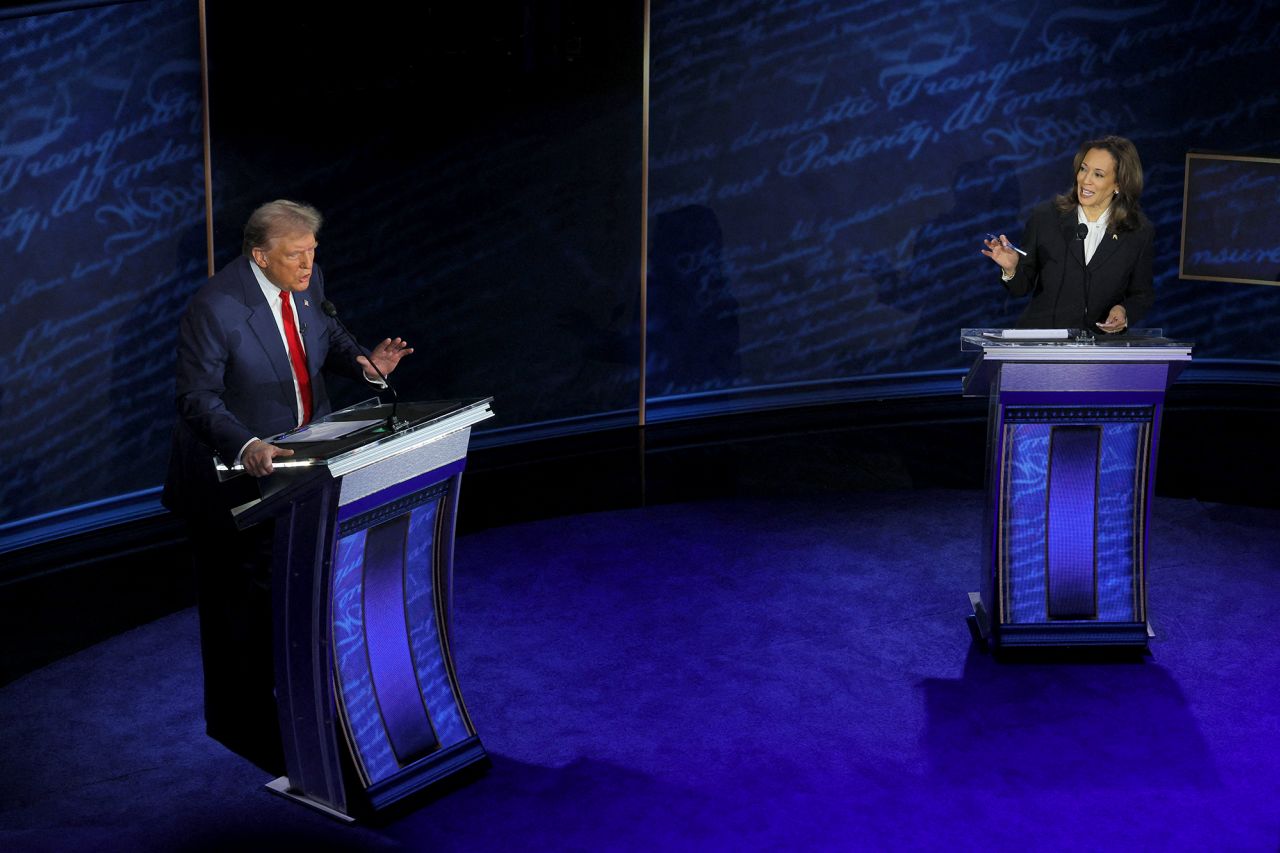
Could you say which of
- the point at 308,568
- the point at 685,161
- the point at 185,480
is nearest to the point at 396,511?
the point at 308,568

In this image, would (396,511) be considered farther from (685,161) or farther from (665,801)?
(685,161)

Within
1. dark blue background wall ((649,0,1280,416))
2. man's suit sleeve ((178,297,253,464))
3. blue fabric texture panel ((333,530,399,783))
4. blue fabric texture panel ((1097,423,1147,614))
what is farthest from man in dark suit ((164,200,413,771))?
dark blue background wall ((649,0,1280,416))

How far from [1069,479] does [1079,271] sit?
0.85m

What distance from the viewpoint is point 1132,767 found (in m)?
3.71

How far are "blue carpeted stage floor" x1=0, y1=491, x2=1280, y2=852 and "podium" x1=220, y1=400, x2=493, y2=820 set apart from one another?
0.45 ft

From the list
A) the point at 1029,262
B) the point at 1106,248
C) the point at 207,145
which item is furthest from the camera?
the point at 207,145

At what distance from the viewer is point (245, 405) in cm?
347

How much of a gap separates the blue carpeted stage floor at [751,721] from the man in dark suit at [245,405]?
27 cm

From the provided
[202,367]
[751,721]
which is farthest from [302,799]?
[751,721]

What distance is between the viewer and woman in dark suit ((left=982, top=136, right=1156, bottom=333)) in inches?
180

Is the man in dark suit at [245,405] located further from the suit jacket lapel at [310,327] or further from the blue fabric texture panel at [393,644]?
the blue fabric texture panel at [393,644]

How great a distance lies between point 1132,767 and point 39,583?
Answer: 146 inches

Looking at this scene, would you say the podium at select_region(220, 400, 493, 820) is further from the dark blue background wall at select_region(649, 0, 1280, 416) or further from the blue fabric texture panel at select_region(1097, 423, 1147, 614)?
the dark blue background wall at select_region(649, 0, 1280, 416)

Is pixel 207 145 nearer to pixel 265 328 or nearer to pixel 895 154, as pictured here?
pixel 265 328
